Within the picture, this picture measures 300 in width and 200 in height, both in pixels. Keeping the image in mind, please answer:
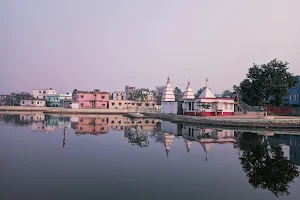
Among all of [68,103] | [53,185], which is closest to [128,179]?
[53,185]

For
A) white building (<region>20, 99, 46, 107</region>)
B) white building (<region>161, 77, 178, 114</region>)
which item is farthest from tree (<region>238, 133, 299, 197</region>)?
white building (<region>20, 99, 46, 107</region>)

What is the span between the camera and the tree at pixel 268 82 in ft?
166

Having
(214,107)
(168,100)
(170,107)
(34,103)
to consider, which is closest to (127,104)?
(168,100)

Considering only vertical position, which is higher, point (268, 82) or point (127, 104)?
point (268, 82)

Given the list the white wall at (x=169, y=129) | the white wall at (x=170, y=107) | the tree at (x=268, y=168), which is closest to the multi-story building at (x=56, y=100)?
the white wall at (x=170, y=107)

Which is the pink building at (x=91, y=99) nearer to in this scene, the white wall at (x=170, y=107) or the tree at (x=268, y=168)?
the white wall at (x=170, y=107)

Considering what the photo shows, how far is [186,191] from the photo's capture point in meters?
11.2

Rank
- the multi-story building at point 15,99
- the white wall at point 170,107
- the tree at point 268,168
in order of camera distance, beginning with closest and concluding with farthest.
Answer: the tree at point 268,168 < the white wall at point 170,107 < the multi-story building at point 15,99

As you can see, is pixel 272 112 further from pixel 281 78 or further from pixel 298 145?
pixel 298 145

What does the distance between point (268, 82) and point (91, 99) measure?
195ft

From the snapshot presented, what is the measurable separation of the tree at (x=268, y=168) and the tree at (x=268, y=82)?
31909 millimetres

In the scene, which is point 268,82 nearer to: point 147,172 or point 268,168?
point 268,168

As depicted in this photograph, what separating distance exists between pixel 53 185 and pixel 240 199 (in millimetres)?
8146

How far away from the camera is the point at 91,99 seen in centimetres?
9019
